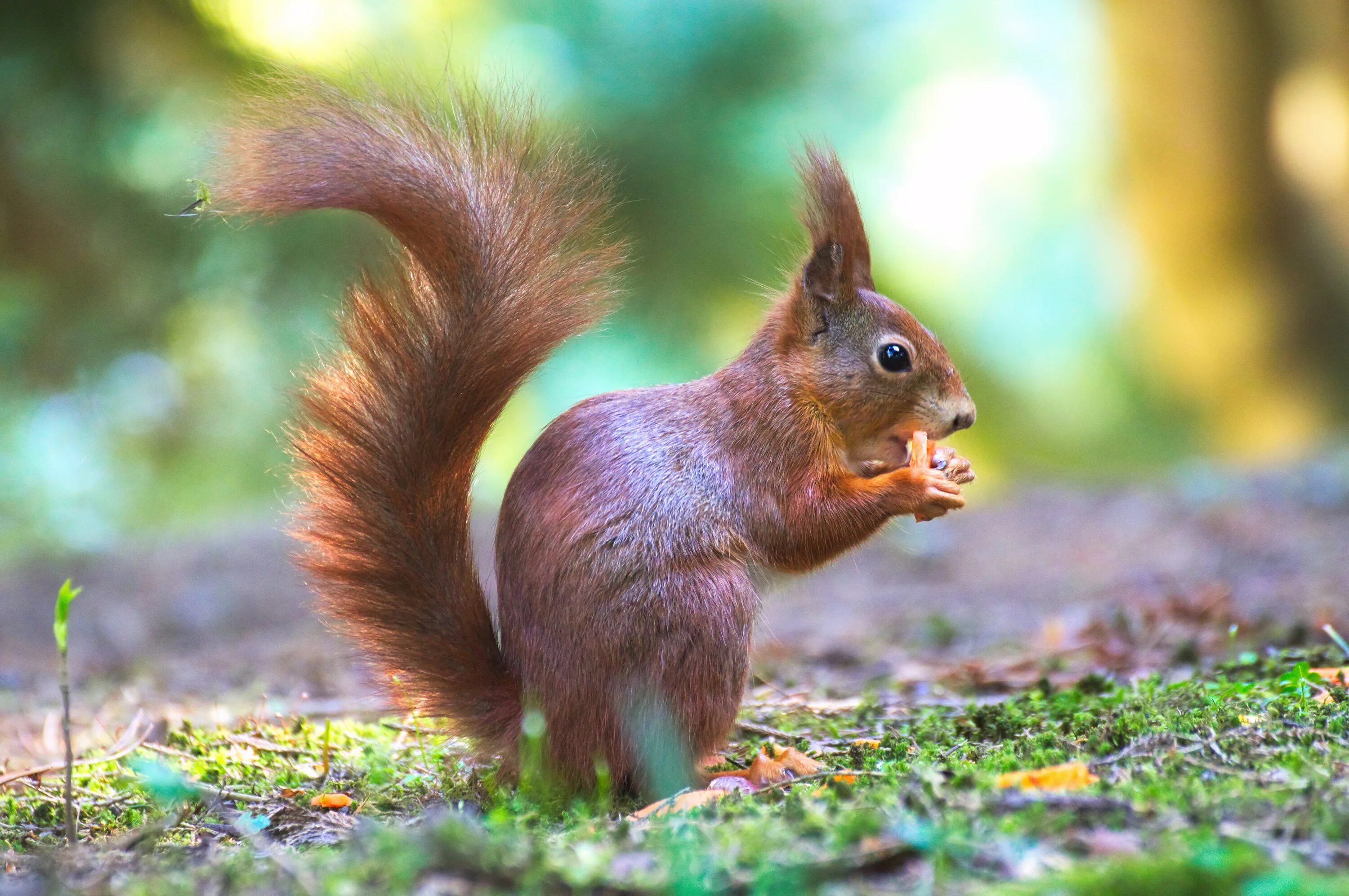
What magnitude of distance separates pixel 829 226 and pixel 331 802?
1.52m

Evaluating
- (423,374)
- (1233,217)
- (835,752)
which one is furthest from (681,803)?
(1233,217)

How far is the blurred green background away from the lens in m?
5.38

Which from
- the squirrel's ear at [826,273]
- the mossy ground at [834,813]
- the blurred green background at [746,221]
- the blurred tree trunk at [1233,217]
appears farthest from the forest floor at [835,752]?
the blurred tree trunk at [1233,217]

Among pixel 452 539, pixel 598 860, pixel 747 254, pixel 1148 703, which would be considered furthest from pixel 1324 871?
pixel 747 254

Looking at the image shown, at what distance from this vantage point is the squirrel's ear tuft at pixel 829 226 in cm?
247

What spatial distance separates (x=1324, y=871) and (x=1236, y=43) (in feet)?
24.8

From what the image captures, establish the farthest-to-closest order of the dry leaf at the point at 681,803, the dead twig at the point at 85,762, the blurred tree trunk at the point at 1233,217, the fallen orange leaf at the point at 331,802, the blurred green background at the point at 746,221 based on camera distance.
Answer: the blurred tree trunk at the point at 1233,217, the blurred green background at the point at 746,221, the dead twig at the point at 85,762, the fallen orange leaf at the point at 331,802, the dry leaf at the point at 681,803

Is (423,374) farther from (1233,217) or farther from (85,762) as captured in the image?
(1233,217)

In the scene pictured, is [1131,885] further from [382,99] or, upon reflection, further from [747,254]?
[747,254]

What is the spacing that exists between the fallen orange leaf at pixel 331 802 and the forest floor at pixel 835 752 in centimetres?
Answer: 1

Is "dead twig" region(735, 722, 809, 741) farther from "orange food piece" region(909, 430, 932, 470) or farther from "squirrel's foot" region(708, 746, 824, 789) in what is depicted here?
"orange food piece" region(909, 430, 932, 470)

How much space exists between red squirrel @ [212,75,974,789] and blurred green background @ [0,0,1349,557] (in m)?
2.16

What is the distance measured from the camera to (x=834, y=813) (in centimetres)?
166

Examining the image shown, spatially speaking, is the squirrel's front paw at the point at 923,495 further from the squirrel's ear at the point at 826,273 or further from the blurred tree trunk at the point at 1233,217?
the blurred tree trunk at the point at 1233,217
